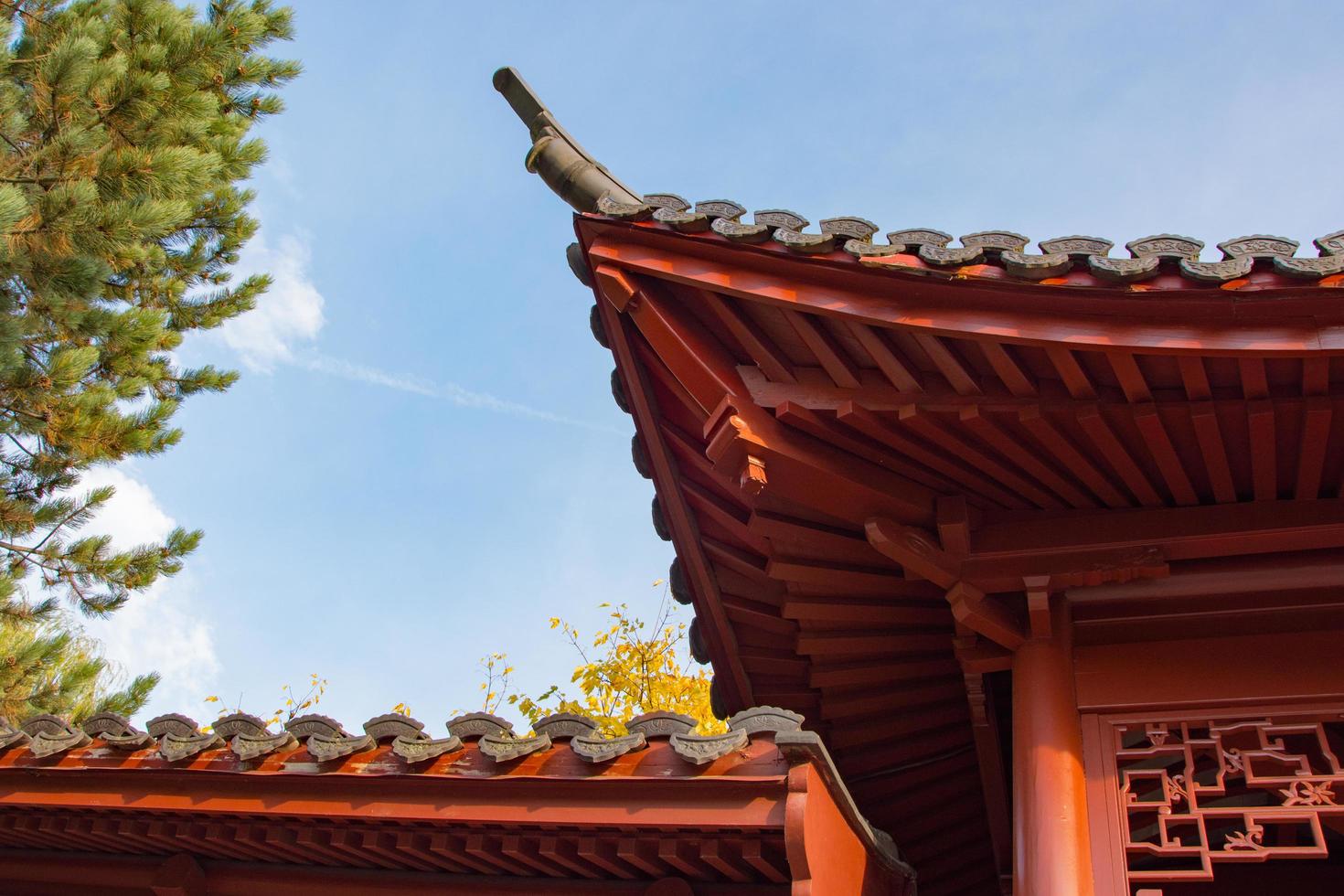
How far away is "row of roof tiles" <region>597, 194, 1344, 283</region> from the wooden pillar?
49.8 inches

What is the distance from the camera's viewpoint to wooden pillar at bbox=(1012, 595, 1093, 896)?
12.0ft

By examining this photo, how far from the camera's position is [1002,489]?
173 inches

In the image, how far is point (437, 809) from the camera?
369 cm

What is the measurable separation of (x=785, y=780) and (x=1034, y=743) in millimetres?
1100

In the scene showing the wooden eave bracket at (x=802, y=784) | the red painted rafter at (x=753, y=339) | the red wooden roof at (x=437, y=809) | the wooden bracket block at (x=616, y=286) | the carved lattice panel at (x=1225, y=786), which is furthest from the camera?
the wooden bracket block at (x=616, y=286)

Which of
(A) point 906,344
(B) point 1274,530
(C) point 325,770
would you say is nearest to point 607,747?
(C) point 325,770

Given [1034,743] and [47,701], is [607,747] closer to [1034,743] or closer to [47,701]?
[1034,743]

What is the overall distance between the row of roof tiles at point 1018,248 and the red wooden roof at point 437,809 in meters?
1.54

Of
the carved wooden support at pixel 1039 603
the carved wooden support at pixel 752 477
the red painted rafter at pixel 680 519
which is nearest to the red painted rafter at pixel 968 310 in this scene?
the red painted rafter at pixel 680 519

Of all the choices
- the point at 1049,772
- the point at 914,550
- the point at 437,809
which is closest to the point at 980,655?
the point at 914,550

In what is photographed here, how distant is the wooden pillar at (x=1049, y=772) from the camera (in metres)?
3.65

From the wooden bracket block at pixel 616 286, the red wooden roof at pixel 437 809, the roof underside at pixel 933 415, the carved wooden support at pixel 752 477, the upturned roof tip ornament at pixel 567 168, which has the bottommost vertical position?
the red wooden roof at pixel 437 809

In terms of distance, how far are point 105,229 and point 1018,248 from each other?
458cm

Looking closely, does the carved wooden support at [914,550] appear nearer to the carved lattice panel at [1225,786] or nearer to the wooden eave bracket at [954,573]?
the wooden eave bracket at [954,573]
